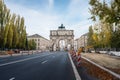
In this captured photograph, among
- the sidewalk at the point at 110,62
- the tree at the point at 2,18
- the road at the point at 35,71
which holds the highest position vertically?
the tree at the point at 2,18

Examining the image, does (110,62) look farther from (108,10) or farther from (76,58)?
(108,10)

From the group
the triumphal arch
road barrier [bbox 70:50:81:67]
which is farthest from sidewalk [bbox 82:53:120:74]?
the triumphal arch

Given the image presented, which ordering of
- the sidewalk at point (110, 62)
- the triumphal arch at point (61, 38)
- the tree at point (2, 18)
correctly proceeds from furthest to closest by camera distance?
the triumphal arch at point (61, 38) → the tree at point (2, 18) → the sidewalk at point (110, 62)

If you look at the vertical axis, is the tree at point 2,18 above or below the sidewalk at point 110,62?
above

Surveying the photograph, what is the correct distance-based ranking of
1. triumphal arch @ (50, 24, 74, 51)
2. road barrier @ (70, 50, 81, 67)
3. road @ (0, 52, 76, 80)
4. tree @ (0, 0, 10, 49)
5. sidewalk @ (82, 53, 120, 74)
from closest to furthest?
road @ (0, 52, 76, 80), sidewalk @ (82, 53, 120, 74), road barrier @ (70, 50, 81, 67), tree @ (0, 0, 10, 49), triumphal arch @ (50, 24, 74, 51)

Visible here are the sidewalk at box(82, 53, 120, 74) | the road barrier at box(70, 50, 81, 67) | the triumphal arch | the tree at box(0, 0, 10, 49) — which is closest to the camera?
the sidewalk at box(82, 53, 120, 74)

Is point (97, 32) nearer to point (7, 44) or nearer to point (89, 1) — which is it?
point (7, 44)

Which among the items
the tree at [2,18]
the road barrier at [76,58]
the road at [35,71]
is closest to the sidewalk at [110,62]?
the road barrier at [76,58]

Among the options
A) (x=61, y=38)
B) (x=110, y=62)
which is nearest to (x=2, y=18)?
(x=110, y=62)

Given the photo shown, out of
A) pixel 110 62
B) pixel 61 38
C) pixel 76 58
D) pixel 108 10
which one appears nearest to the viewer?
pixel 108 10

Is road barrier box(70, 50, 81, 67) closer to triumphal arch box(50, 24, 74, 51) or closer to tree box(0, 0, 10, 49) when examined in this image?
tree box(0, 0, 10, 49)

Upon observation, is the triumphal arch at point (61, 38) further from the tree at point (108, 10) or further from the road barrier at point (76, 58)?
the tree at point (108, 10)

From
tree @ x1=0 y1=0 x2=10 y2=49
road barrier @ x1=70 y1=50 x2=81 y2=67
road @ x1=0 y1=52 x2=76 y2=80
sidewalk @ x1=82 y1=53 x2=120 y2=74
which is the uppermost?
tree @ x1=0 y1=0 x2=10 y2=49

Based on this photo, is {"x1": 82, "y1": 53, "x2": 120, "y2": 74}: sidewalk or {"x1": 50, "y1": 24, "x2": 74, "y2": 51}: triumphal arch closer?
{"x1": 82, "y1": 53, "x2": 120, "y2": 74}: sidewalk
